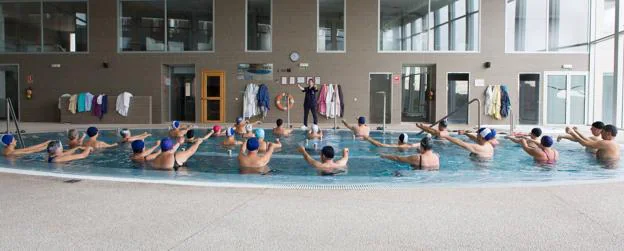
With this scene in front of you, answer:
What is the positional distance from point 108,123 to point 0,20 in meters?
5.80

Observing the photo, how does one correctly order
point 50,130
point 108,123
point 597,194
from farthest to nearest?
point 108,123 < point 50,130 < point 597,194

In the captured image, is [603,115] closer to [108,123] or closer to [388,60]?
[388,60]

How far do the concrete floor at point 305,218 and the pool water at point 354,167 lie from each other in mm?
614

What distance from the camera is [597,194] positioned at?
4918 millimetres

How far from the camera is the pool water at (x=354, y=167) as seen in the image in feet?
19.2

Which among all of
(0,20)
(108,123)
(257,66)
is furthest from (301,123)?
(0,20)

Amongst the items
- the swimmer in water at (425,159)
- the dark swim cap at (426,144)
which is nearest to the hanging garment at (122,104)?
the swimmer in water at (425,159)

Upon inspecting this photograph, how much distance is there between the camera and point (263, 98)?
17.6 meters

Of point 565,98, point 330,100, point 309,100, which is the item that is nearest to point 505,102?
point 565,98

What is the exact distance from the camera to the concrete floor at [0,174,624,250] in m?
3.28

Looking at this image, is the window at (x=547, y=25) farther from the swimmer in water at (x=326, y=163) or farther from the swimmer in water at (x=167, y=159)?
the swimmer in water at (x=167, y=159)

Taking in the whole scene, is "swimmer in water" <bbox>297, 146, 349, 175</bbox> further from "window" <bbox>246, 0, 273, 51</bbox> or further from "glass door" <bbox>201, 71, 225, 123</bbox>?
"window" <bbox>246, 0, 273, 51</bbox>

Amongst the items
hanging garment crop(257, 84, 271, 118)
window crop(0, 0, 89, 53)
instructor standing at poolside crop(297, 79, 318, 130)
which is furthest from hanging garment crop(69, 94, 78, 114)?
instructor standing at poolside crop(297, 79, 318, 130)

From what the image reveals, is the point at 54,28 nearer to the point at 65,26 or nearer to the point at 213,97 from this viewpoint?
the point at 65,26
